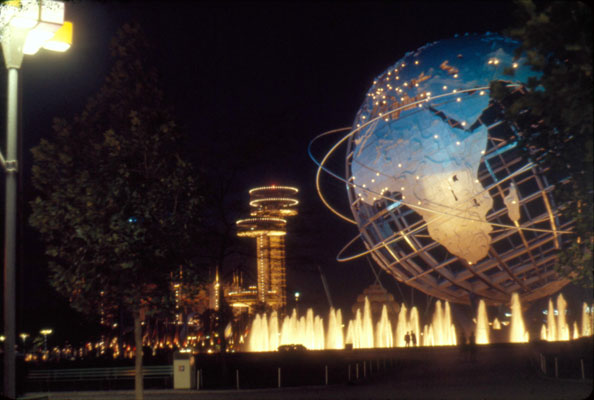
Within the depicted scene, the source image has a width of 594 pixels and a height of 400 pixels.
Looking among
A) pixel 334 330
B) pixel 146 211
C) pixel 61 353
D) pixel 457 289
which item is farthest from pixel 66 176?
pixel 61 353

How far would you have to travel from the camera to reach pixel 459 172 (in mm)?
28500

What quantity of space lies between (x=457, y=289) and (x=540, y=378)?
1254 centimetres

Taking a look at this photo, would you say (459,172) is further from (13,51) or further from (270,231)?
(13,51)

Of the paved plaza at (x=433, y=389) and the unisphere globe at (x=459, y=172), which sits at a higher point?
the unisphere globe at (x=459, y=172)

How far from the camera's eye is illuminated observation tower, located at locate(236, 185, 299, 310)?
27.6 meters

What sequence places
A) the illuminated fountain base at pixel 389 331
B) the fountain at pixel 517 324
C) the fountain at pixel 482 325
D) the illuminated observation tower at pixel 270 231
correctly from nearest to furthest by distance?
1. the illuminated observation tower at pixel 270 231
2. the fountain at pixel 517 324
3. the fountain at pixel 482 325
4. the illuminated fountain base at pixel 389 331

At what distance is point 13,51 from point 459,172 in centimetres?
2207

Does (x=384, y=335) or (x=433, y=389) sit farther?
(x=384, y=335)

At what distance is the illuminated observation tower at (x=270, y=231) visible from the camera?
27.6 meters

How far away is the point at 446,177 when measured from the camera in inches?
1129

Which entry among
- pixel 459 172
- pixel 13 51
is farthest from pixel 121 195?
pixel 459 172

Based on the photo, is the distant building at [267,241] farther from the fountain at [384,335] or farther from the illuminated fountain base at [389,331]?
the fountain at [384,335]

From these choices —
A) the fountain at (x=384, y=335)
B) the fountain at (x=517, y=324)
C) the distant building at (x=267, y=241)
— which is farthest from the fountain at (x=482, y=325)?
the fountain at (x=384, y=335)

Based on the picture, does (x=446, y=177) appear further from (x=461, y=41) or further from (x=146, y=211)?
(x=146, y=211)
